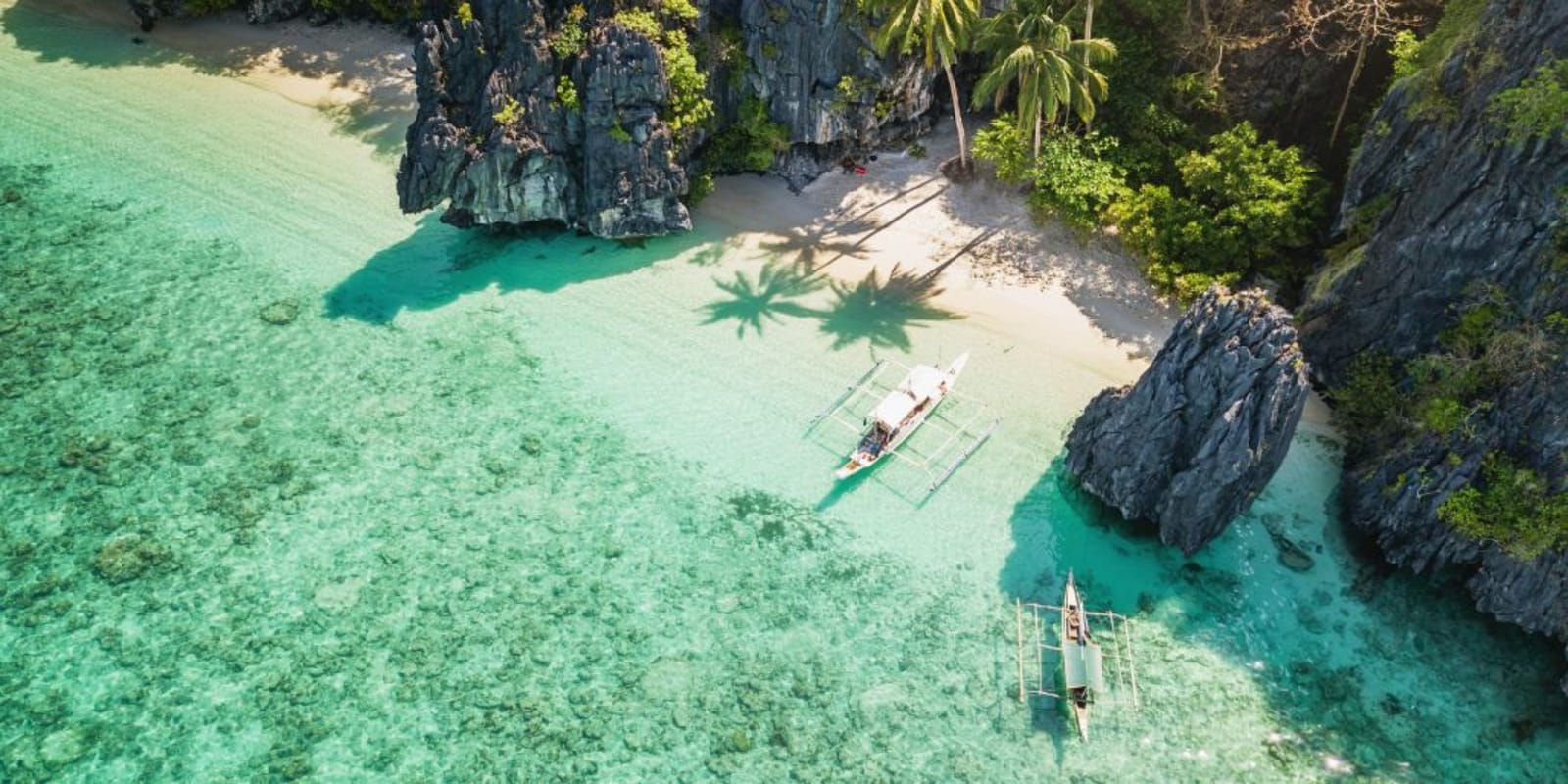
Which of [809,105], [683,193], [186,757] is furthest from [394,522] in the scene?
[809,105]

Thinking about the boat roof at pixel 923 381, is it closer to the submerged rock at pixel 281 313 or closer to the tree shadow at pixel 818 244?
the tree shadow at pixel 818 244

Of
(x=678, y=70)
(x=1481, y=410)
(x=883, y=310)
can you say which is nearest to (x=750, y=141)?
(x=678, y=70)

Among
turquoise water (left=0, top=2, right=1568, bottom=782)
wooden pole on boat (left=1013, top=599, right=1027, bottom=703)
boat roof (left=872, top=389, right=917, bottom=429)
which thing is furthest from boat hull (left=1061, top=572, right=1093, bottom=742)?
boat roof (left=872, top=389, right=917, bottom=429)

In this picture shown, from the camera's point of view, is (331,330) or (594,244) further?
(594,244)

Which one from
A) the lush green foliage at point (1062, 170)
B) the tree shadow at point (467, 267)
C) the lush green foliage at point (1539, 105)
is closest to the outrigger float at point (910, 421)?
the lush green foliage at point (1062, 170)

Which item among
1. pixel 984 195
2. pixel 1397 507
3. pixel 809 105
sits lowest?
pixel 1397 507

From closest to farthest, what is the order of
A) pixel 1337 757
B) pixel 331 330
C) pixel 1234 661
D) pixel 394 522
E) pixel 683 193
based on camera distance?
1. pixel 1337 757
2. pixel 1234 661
3. pixel 394 522
4. pixel 331 330
5. pixel 683 193

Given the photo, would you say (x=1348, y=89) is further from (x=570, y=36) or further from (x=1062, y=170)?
(x=570, y=36)

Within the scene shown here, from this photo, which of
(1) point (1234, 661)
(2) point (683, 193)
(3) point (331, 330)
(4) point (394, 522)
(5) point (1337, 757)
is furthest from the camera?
(2) point (683, 193)

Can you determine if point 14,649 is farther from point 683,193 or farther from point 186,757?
point 683,193
